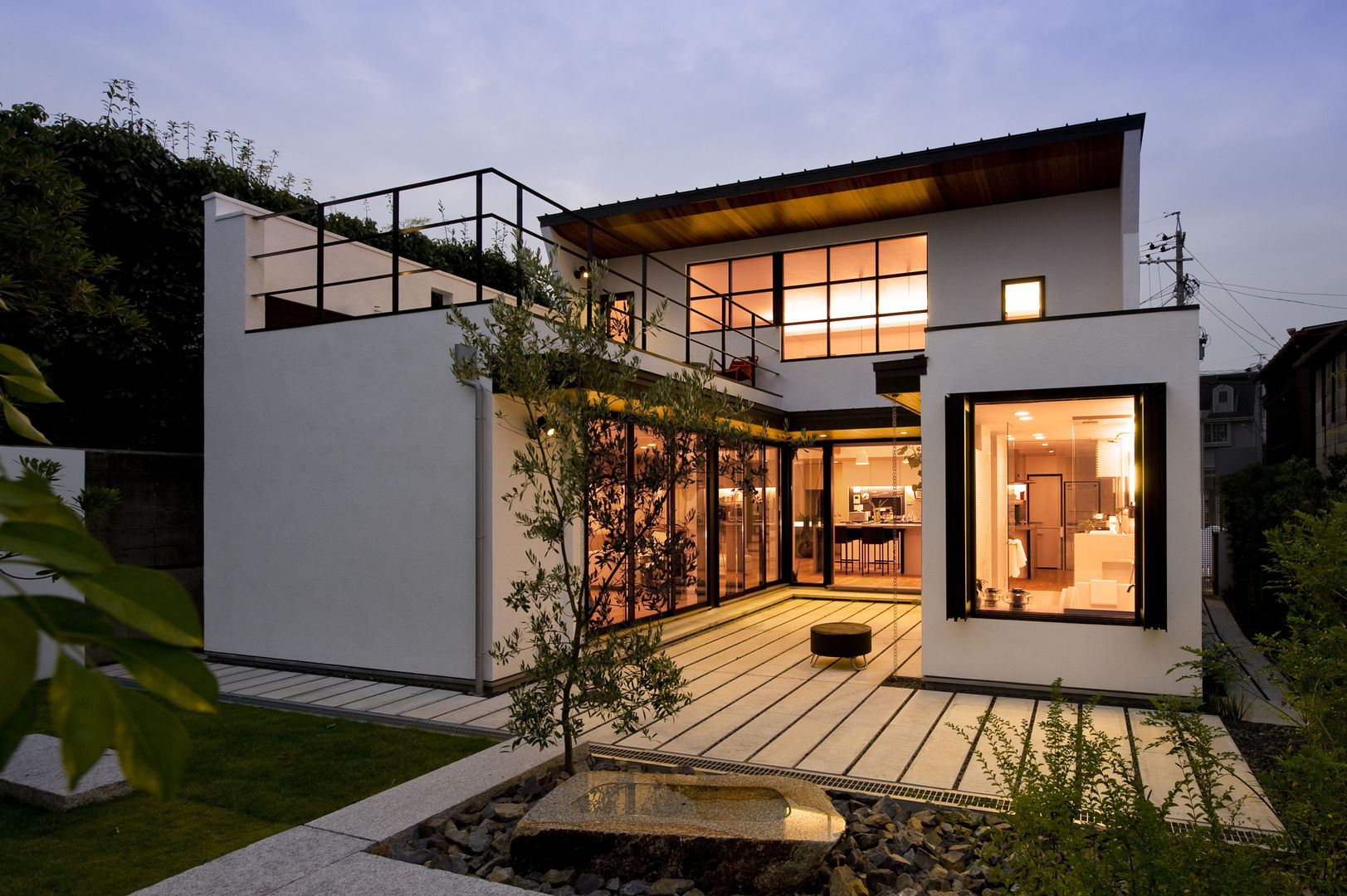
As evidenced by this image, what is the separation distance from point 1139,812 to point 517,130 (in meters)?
83.7

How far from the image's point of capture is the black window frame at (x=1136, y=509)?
6.56 meters

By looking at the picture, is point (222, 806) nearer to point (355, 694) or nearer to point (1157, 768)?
point (355, 694)

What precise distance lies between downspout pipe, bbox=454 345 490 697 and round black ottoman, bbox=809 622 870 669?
3114mm

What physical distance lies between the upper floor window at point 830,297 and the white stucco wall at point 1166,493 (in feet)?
16.8

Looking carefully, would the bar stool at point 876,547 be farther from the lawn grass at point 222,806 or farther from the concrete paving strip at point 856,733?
the lawn grass at point 222,806

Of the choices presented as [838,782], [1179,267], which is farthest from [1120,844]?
[1179,267]

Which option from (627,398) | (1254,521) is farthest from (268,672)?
(1254,521)

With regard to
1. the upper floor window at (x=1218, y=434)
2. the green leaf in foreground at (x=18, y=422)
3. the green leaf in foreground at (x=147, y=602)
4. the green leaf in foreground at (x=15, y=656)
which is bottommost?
the green leaf in foreground at (x=15, y=656)

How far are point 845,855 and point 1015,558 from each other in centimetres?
419

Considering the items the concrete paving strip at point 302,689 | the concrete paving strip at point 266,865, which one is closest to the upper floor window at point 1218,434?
the concrete paving strip at point 302,689

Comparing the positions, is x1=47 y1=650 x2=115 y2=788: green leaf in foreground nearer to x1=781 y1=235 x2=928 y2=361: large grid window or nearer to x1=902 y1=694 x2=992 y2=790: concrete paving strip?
x1=902 y1=694 x2=992 y2=790: concrete paving strip

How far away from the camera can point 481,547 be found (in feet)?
22.9

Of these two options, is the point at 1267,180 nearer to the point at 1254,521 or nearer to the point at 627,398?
the point at 1254,521

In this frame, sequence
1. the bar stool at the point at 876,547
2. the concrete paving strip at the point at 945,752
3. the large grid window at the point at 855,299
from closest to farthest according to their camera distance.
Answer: the concrete paving strip at the point at 945,752
the large grid window at the point at 855,299
the bar stool at the point at 876,547
